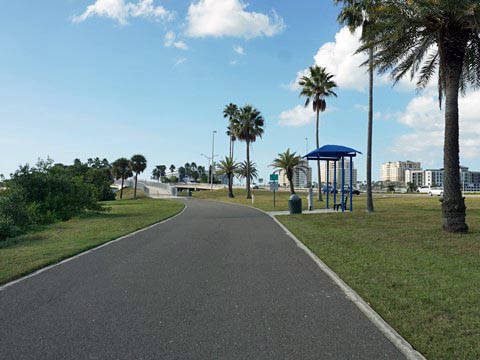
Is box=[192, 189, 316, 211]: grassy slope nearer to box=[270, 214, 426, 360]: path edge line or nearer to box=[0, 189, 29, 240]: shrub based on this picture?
box=[0, 189, 29, 240]: shrub

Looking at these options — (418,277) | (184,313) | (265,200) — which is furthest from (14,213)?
(265,200)

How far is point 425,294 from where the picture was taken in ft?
20.8

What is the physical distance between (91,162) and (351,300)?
138m

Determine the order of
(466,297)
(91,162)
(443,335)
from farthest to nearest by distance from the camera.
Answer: (91,162), (466,297), (443,335)

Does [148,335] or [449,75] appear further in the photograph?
[449,75]

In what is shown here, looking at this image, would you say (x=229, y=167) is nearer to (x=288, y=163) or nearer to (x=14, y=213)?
(x=288, y=163)

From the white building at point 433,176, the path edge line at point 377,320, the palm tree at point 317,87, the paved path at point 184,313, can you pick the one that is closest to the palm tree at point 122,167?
the palm tree at point 317,87

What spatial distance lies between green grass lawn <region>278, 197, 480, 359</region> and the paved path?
0.50 m

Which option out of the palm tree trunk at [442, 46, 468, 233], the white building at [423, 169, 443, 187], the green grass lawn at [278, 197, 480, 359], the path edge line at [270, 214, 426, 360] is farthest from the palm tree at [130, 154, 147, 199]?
the white building at [423, 169, 443, 187]

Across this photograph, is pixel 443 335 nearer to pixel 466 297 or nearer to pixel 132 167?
pixel 466 297

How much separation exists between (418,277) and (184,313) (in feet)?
14.4

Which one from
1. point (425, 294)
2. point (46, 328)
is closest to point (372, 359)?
point (425, 294)

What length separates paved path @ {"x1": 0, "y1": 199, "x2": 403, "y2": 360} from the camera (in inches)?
169

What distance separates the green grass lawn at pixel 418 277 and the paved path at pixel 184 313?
0.50m
